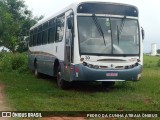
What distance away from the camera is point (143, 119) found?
9.14m

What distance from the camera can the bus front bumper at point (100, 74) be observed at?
13438 mm

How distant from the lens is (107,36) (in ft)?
45.3

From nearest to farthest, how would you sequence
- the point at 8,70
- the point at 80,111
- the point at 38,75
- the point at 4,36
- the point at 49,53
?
the point at 80,111 → the point at 49,53 → the point at 38,75 → the point at 8,70 → the point at 4,36

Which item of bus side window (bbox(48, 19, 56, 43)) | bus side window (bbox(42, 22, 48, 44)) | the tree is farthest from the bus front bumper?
the tree

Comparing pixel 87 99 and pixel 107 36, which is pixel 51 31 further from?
pixel 87 99

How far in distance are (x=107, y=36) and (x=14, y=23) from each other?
3161 cm

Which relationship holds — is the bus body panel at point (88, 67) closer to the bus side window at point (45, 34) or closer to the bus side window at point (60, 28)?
the bus side window at point (60, 28)

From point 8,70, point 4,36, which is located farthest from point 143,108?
point 4,36

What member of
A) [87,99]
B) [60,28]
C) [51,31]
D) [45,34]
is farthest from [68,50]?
[45,34]

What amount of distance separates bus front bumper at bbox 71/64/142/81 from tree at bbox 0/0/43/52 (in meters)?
29.1

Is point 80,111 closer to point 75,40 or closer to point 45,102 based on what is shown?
point 45,102

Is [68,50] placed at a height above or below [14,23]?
below

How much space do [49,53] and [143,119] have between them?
9.29 metres

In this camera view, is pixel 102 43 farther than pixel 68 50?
No
